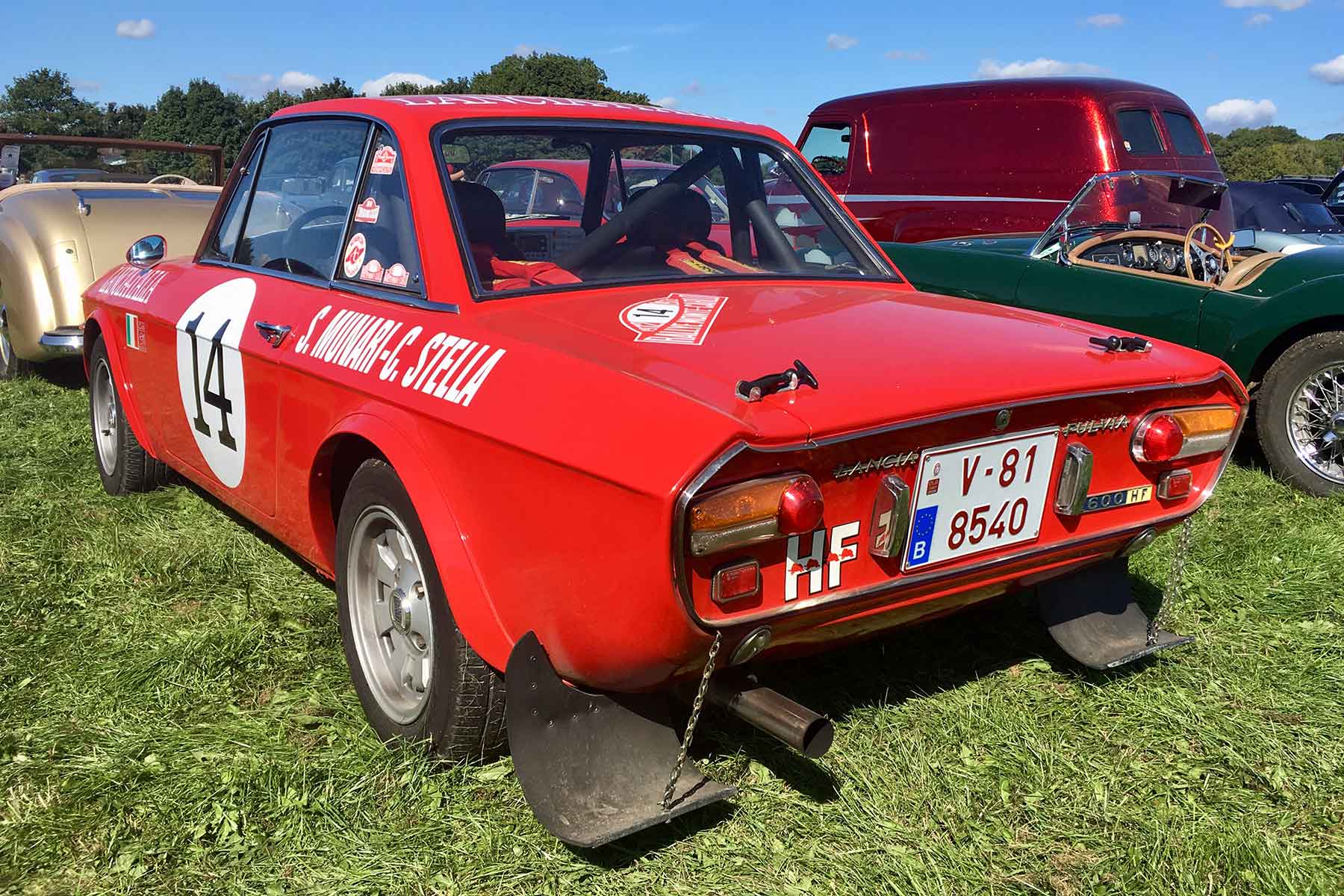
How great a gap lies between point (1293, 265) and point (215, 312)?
14.1ft

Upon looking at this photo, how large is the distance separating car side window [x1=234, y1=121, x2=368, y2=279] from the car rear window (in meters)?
6.74

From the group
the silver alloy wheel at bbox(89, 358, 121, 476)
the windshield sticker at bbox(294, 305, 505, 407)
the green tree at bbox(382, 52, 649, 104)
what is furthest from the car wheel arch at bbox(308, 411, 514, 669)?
the green tree at bbox(382, 52, 649, 104)

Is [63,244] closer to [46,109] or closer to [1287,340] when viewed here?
[1287,340]

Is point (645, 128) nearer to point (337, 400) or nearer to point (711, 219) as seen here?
point (711, 219)

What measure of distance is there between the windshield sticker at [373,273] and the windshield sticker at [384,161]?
24cm

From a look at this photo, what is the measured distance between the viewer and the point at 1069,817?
239 centimetres

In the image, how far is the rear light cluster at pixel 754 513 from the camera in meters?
1.82

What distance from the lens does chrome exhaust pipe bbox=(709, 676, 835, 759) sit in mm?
2041

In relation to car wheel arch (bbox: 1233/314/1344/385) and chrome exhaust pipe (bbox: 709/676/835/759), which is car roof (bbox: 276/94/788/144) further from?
car wheel arch (bbox: 1233/314/1344/385)

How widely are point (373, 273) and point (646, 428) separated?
1.26 meters

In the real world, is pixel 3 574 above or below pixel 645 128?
below

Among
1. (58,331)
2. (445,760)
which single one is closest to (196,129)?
(58,331)

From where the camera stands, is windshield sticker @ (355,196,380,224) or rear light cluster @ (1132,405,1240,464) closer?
rear light cluster @ (1132,405,1240,464)

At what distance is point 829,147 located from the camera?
9.19m
